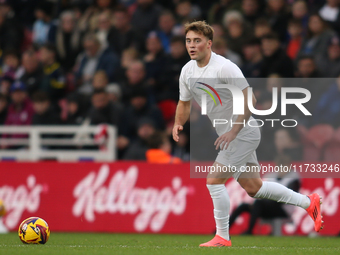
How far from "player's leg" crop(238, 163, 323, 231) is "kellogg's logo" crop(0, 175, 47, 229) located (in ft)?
16.3

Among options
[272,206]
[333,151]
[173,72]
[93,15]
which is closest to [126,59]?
[173,72]

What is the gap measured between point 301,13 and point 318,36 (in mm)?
913

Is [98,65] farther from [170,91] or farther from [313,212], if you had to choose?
[313,212]

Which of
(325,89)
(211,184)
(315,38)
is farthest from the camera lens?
(315,38)

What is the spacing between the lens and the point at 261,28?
11859 mm

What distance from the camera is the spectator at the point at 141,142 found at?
11.2 m

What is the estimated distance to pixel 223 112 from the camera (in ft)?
23.1

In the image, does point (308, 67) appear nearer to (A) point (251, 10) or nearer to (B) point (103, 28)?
(A) point (251, 10)

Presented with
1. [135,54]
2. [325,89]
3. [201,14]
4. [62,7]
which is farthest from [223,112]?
[62,7]

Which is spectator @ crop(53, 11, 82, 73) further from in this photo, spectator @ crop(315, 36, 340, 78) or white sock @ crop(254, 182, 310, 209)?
white sock @ crop(254, 182, 310, 209)

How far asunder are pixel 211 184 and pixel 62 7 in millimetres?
9956

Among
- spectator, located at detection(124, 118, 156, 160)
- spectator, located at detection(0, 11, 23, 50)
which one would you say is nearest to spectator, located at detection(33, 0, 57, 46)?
spectator, located at detection(0, 11, 23, 50)

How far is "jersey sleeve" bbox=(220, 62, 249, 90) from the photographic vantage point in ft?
22.0

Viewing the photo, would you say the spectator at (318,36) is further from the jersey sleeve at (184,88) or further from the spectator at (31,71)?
the spectator at (31,71)
